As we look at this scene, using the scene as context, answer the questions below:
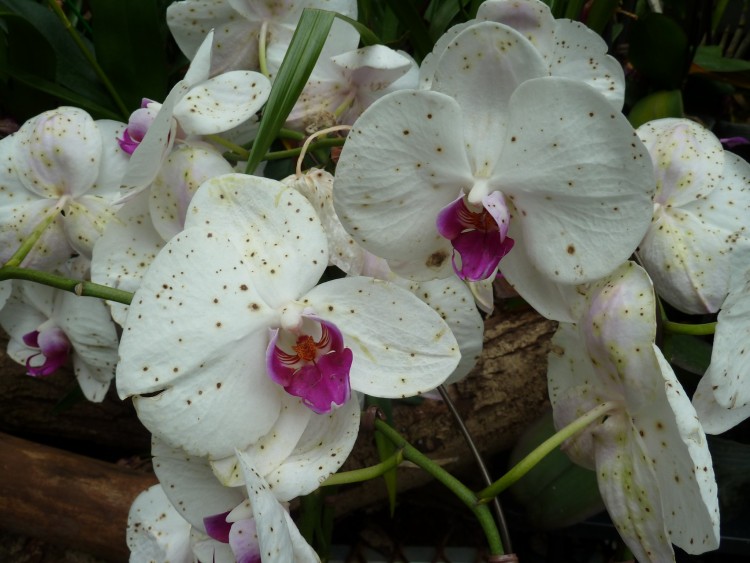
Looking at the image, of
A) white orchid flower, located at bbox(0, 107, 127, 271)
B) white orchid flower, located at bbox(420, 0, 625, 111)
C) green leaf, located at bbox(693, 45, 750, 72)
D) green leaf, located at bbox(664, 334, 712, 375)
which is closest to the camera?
white orchid flower, located at bbox(420, 0, 625, 111)

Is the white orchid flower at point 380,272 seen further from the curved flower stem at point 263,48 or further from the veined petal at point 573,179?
the curved flower stem at point 263,48

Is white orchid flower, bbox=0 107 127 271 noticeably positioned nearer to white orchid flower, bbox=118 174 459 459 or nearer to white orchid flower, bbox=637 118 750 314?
white orchid flower, bbox=118 174 459 459

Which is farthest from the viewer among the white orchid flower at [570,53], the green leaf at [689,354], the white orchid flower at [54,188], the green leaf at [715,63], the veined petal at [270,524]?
the green leaf at [715,63]

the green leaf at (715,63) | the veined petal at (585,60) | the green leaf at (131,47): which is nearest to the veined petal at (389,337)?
the veined petal at (585,60)

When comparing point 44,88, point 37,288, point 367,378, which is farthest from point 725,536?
point 44,88

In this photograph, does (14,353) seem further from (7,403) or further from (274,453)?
(274,453)

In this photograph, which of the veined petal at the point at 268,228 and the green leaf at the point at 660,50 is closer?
the veined petal at the point at 268,228

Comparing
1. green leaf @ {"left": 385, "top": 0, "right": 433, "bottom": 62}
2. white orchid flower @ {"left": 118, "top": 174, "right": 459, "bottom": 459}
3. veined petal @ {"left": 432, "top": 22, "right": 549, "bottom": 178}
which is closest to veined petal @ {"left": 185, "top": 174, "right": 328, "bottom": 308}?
white orchid flower @ {"left": 118, "top": 174, "right": 459, "bottom": 459}

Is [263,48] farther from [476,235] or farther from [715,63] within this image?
[715,63]
